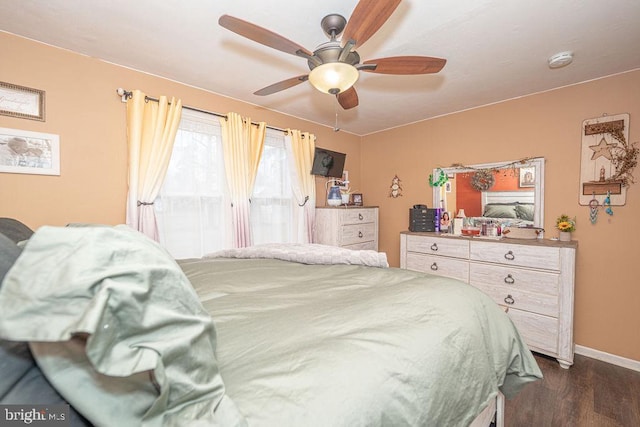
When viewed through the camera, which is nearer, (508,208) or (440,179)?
(508,208)

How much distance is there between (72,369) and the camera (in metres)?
0.47

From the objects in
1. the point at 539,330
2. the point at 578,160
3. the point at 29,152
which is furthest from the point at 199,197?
the point at 578,160

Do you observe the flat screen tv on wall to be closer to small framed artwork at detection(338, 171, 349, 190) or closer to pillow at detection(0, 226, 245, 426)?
small framed artwork at detection(338, 171, 349, 190)

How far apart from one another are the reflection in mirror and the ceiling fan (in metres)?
1.86

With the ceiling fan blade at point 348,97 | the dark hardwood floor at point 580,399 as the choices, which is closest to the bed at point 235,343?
the dark hardwood floor at point 580,399

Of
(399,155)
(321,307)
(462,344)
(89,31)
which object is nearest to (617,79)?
(399,155)

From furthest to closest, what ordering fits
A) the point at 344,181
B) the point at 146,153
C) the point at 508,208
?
the point at 344,181, the point at 508,208, the point at 146,153

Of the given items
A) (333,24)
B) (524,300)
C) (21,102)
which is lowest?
(524,300)

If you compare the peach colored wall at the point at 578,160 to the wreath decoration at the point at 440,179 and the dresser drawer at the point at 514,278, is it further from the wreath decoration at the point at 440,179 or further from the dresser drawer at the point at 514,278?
the dresser drawer at the point at 514,278

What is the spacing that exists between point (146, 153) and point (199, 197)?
58 centimetres

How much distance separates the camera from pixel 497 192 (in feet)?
9.82

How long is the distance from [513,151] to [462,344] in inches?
107

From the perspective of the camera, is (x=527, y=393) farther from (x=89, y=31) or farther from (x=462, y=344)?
(x=89, y=31)

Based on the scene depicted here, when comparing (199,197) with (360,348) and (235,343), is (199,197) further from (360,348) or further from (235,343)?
(360,348)
